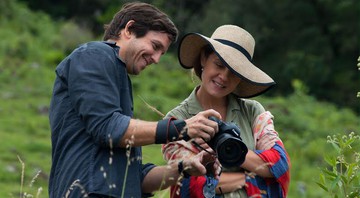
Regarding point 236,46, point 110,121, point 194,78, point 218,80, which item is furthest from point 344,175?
point 110,121

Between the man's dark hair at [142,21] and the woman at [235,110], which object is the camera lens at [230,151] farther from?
the man's dark hair at [142,21]

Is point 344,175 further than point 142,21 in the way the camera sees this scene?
Yes

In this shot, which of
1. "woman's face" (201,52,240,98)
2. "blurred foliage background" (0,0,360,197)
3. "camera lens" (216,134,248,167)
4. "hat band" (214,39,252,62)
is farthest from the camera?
"blurred foliage background" (0,0,360,197)

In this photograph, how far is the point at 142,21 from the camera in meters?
3.91

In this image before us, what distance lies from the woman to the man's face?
1.25ft

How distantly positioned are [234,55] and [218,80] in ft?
0.50

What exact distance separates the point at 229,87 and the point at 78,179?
890 millimetres

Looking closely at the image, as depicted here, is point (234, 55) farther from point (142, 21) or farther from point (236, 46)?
point (142, 21)

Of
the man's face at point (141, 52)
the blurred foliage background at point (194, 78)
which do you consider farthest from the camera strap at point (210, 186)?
the man's face at point (141, 52)

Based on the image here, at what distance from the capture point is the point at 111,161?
140 inches

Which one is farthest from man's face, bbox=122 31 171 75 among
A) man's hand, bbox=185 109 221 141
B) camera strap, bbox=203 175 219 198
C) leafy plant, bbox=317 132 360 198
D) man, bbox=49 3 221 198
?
leafy plant, bbox=317 132 360 198

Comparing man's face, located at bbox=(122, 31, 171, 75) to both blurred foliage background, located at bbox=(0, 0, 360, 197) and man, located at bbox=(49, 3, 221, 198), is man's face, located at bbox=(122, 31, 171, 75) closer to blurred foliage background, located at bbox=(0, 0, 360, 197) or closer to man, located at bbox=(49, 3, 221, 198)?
man, located at bbox=(49, 3, 221, 198)

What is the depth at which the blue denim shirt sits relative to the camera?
3672 mm

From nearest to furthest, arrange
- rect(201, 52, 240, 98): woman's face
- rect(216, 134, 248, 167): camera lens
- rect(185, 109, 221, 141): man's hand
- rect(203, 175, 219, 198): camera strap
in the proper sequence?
1. rect(185, 109, 221, 141): man's hand
2. rect(216, 134, 248, 167): camera lens
3. rect(203, 175, 219, 198): camera strap
4. rect(201, 52, 240, 98): woman's face
